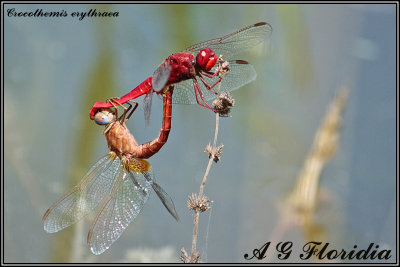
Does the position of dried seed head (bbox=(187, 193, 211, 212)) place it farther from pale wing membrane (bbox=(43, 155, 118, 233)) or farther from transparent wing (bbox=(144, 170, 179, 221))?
pale wing membrane (bbox=(43, 155, 118, 233))

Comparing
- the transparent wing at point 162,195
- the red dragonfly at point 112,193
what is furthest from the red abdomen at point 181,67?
the transparent wing at point 162,195

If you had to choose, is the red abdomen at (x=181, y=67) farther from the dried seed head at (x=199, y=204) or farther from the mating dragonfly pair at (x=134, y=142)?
the dried seed head at (x=199, y=204)

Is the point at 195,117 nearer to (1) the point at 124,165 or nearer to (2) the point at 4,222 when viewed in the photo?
(1) the point at 124,165

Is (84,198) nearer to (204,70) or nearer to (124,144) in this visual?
(124,144)

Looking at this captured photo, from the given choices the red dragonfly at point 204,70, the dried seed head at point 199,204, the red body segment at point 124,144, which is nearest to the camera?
the dried seed head at point 199,204

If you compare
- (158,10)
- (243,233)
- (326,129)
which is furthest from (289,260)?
(158,10)

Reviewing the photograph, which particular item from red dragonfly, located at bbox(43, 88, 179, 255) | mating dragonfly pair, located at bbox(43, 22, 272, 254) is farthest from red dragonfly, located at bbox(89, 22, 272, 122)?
red dragonfly, located at bbox(43, 88, 179, 255)
